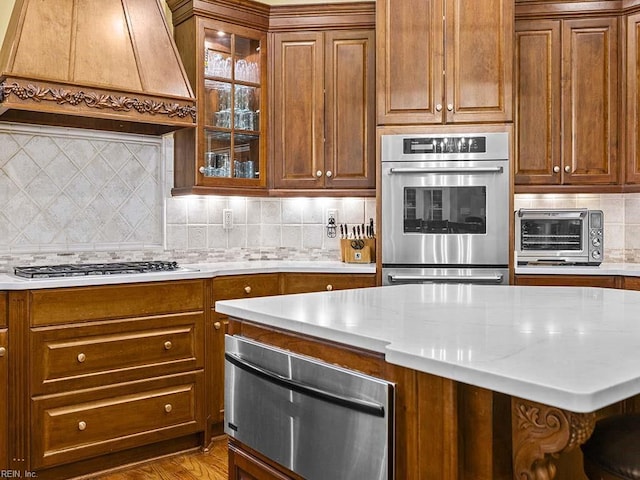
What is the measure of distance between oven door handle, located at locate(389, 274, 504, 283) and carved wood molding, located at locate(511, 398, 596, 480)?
2603 mm

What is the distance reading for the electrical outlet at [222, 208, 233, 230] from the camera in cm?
413

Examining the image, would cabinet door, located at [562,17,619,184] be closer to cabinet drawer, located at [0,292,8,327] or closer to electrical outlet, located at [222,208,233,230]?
electrical outlet, located at [222,208,233,230]

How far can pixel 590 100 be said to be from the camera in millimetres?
3828

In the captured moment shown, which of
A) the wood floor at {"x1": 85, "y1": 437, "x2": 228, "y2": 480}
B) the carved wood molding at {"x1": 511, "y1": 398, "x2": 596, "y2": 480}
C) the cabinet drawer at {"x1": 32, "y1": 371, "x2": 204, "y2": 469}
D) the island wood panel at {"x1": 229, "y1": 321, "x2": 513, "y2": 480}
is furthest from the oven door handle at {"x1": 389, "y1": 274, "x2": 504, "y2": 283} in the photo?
the carved wood molding at {"x1": 511, "y1": 398, "x2": 596, "y2": 480}

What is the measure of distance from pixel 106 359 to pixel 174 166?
142cm

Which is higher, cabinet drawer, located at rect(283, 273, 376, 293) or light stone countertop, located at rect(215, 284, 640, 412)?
light stone countertop, located at rect(215, 284, 640, 412)

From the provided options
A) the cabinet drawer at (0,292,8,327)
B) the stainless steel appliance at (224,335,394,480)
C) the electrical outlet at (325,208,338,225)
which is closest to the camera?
the stainless steel appliance at (224,335,394,480)

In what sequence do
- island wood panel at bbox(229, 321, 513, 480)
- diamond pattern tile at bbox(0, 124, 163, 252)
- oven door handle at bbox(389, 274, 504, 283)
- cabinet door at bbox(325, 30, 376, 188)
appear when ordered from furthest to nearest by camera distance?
cabinet door at bbox(325, 30, 376, 188), oven door handle at bbox(389, 274, 504, 283), diamond pattern tile at bbox(0, 124, 163, 252), island wood panel at bbox(229, 321, 513, 480)

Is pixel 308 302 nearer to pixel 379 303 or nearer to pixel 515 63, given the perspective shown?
pixel 379 303

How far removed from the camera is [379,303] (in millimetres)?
1804

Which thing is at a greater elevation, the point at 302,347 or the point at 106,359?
the point at 302,347

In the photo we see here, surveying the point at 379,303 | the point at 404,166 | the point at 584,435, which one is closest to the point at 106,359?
the point at 379,303

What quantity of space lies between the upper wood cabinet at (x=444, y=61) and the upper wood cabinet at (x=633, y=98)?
77 cm

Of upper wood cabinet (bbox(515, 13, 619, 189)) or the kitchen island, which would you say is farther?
upper wood cabinet (bbox(515, 13, 619, 189))
